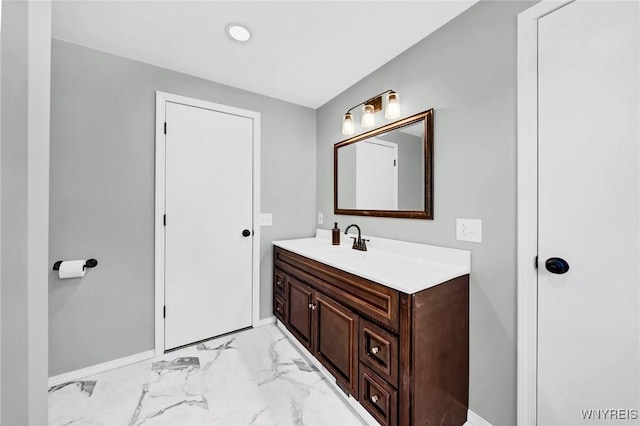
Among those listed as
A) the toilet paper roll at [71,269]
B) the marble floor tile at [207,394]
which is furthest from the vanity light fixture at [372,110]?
the toilet paper roll at [71,269]

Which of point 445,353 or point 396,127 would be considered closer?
point 445,353

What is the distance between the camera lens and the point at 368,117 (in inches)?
76.9

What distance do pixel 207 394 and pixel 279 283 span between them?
948 millimetres

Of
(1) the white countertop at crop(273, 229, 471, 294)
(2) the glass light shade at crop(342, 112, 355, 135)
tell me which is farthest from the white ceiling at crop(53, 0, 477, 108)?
(1) the white countertop at crop(273, 229, 471, 294)

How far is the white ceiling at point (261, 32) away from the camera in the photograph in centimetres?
142

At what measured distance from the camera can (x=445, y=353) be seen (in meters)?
1.26
